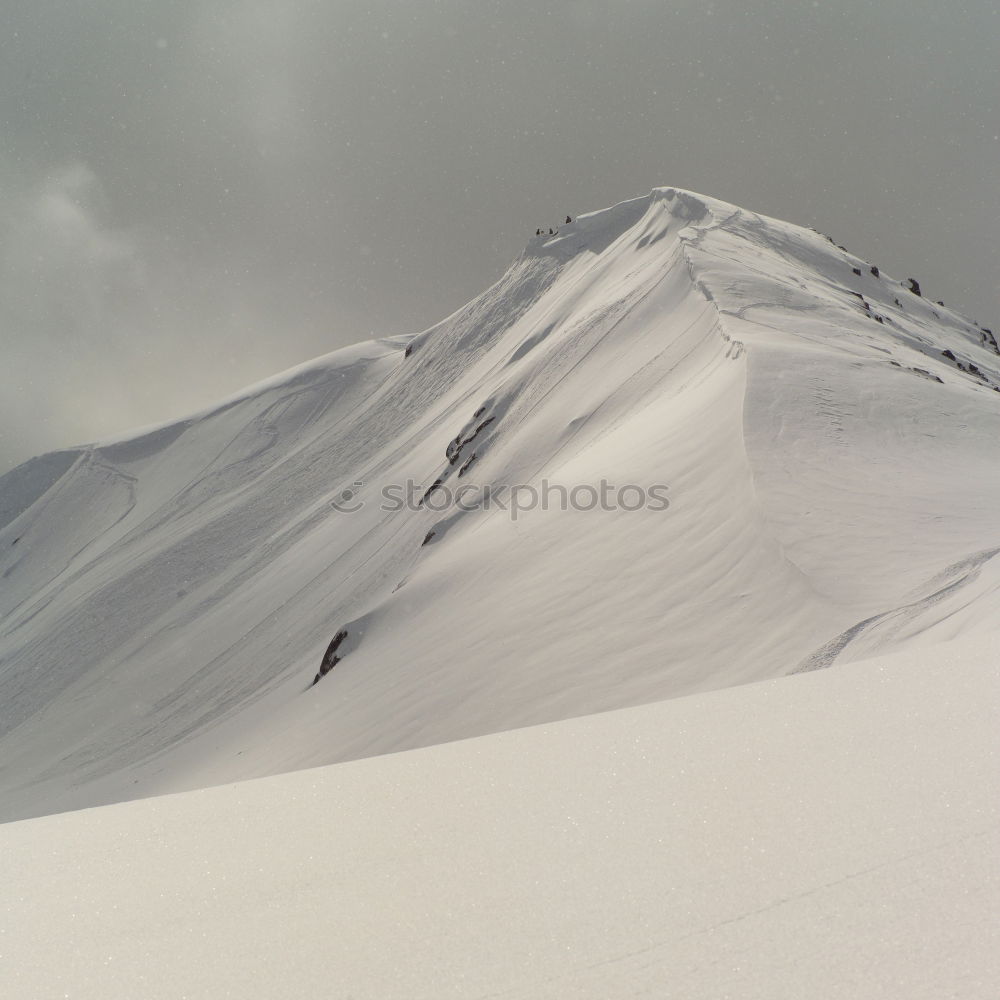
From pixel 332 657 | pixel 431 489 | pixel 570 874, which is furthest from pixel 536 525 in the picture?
pixel 431 489

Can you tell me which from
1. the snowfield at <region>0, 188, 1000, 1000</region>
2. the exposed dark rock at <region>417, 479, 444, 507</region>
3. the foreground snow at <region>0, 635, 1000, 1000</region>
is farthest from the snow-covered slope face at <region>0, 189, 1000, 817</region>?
the foreground snow at <region>0, 635, 1000, 1000</region>

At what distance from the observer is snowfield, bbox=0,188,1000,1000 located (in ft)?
5.80

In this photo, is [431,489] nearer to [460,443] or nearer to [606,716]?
[460,443]

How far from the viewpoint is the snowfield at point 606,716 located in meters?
1.77

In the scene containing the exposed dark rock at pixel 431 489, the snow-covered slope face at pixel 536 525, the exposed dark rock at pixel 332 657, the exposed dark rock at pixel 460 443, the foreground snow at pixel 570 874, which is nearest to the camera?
the foreground snow at pixel 570 874

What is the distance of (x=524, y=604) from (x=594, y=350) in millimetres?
19717

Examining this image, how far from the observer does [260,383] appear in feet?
232

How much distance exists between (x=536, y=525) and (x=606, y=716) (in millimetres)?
13503

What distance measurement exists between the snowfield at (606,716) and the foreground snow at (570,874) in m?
0.01

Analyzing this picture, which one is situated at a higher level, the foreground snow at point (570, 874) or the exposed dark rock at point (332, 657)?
the exposed dark rock at point (332, 657)

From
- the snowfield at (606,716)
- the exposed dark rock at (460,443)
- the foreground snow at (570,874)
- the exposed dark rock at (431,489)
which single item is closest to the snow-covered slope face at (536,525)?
the snowfield at (606,716)

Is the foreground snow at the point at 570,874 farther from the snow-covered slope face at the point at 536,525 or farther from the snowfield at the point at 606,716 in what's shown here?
the snow-covered slope face at the point at 536,525

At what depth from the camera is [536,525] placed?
17.0 m

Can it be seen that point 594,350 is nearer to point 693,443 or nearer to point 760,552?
point 693,443
